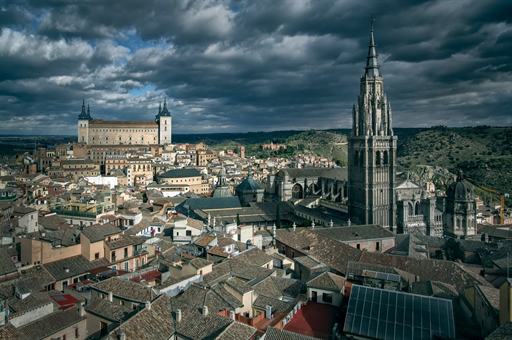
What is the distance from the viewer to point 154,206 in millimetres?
45875

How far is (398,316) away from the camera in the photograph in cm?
1491

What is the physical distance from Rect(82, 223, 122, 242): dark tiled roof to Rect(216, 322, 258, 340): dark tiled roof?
43.6 ft

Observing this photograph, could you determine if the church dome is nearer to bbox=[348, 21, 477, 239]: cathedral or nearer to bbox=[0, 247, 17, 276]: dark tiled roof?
bbox=[348, 21, 477, 239]: cathedral

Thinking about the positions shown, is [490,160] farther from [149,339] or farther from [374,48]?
[149,339]

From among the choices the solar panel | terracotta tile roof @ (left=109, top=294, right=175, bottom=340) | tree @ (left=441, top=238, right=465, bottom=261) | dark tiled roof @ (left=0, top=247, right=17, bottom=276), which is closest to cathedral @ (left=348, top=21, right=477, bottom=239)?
tree @ (left=441, top=238, right=465, bottom=261)

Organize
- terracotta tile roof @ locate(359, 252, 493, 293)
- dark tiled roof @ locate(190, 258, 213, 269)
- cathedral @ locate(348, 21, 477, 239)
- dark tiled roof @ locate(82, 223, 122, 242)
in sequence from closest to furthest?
dark tiled roof @ locate(190, 258, 213, 269) < terracotta tile roof @ locate(359, 252, 493, 293) < dark tiled roof @ locate(82, 223, 122, 242) < cathedral @ locate(348, 21, 477, 239)

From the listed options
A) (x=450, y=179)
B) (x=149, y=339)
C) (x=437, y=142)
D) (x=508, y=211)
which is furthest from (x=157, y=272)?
(x=437, y=142)

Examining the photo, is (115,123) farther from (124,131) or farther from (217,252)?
(217,252)

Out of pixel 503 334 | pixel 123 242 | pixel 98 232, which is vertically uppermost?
pixel 98 232

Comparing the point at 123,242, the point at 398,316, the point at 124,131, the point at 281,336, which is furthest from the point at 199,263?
the point at 124,131

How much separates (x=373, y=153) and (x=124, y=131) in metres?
104

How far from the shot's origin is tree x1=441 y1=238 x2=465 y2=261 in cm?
3377

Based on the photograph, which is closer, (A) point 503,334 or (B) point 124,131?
(A) point 503,334

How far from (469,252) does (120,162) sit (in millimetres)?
69873
